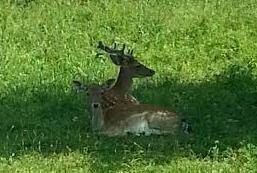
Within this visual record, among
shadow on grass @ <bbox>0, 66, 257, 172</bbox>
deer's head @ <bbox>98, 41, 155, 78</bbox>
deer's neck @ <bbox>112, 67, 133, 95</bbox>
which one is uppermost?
deer's head @ <bbox>98, 41, 155, 78</bbox>

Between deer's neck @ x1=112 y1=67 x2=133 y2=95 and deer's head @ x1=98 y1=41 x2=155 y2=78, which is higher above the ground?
deer's head @ x1=98 y1=41 x2=155 y2=78

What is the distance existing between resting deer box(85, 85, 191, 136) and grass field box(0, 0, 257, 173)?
0.17 metres

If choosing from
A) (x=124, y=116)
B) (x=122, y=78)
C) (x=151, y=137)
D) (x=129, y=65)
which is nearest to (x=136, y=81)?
Answer: (x=129, y=65)

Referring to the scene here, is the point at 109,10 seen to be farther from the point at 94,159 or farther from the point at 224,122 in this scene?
the point at 94,159

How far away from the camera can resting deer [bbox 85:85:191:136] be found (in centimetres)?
812

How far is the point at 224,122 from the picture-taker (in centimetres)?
843

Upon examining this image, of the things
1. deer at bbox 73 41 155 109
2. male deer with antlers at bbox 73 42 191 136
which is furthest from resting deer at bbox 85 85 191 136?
deer at bbox 73 41 155 109

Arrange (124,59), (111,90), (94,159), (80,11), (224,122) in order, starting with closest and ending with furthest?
1. (94,159)
2. (224,122)
3. (111,90)
4. (124,59)
5. (80,11)

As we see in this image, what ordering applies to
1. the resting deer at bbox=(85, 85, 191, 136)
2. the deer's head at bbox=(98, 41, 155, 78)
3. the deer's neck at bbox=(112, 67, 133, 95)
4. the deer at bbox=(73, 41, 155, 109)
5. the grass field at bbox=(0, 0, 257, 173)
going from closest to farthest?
the grass field at bbox=(0, 0, 257, 173)
the resting deer at bbox=(85, 85, 191, 136)
the deer at bbox=(73, 41, 155, 109)
the deer's neck at bbox=(112, 67, 133, 95)
the deer's head at bbox=(98, 41, 155, 78)

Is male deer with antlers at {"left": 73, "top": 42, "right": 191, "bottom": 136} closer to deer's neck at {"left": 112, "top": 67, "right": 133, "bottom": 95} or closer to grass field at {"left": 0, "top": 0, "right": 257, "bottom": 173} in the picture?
deer's neck at {"left": 112, "top": 67, "right": 133, "bottom": 95}

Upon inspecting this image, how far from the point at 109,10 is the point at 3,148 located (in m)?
6.42

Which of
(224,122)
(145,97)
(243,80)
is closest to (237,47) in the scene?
(243,80)

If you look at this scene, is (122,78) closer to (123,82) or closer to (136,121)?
(123,82)

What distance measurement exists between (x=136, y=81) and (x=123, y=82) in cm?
85
